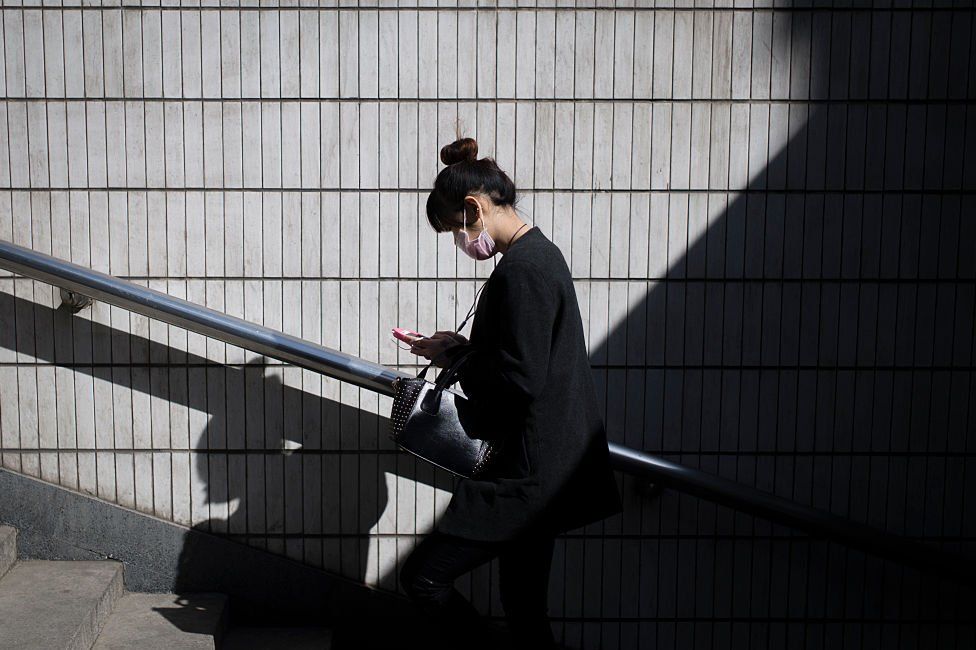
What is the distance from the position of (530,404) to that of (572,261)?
1016 millimetres

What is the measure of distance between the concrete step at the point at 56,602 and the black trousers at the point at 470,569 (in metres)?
1.08

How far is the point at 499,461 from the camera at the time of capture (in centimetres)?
236

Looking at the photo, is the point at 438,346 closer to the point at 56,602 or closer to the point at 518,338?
the point at 518,338

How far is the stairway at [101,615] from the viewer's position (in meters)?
2.64

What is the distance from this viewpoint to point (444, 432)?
93.8 inches

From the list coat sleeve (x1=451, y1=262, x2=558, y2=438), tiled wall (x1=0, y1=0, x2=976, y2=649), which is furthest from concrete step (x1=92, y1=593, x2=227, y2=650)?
coat sleeve (x1=451, y1=262, x2=558, y2=438)

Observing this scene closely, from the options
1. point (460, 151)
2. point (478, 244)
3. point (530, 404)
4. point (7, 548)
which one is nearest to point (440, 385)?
point (530, 404)

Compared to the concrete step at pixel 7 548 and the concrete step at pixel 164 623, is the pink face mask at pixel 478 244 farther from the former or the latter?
the concrete step at pixel 7 548

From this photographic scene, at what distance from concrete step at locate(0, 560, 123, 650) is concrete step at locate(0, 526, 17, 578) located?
3 centimetres

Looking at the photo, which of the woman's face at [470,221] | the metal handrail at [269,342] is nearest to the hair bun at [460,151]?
the woman's face at [470,221]

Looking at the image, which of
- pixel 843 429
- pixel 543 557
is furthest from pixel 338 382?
pixel 843 429

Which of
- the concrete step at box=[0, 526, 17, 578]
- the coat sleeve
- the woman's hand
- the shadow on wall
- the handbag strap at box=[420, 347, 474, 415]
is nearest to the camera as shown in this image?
the coat sleeve

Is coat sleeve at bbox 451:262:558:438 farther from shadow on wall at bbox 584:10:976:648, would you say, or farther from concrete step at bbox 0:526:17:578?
concrete step at bbox 0:526:17:578

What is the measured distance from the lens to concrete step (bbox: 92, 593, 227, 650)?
9.23ft
